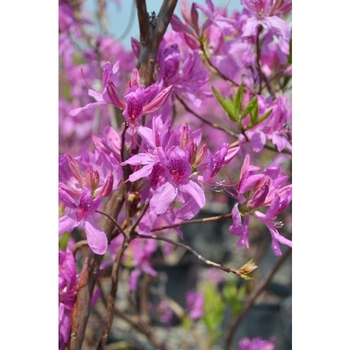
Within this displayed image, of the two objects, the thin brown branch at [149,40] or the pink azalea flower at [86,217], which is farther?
the thin brown branch at [149,40]

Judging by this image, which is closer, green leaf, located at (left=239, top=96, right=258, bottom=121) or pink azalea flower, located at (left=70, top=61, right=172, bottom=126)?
pink azalea flower, located at (left=70, top=61, right=172, bottom=126)

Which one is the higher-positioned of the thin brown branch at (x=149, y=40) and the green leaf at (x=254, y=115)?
the thin brown branch at (x=149, y=40)

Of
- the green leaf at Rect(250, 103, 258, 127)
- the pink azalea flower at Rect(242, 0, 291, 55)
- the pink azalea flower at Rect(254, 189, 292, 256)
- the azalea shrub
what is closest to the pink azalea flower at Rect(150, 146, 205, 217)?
the azalea shrub

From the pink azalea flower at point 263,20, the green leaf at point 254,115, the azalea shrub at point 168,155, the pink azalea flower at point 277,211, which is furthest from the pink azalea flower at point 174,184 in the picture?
the pink azalea flower at point 263,20

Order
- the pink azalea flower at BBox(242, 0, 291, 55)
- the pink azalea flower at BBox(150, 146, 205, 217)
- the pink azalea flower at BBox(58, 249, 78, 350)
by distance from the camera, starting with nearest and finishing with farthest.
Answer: the pink azalea flower at BBox(150, 146, 205, 217), the pink azalea flower at BBox(58, 249, 78, 350), the pink azalea flower at BBox(242, 0, 291, 55)

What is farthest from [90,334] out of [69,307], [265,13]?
[265,13]

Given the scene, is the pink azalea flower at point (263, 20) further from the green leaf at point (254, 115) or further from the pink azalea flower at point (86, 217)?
the pink azalea flower at point (86, 217)

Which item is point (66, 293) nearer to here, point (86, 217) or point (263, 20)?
point (86, 217)

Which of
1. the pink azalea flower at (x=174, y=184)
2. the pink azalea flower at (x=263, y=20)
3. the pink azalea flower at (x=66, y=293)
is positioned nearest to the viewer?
the pink azalea flower at (x=174, y=184)

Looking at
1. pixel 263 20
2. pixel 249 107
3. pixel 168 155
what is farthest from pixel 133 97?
pixel 263 20

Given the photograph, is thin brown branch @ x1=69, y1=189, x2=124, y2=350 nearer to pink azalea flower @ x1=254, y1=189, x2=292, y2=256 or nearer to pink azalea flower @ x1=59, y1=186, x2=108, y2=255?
pink azalea flower @ x1=59, y1=186, x2=108, y2=255
